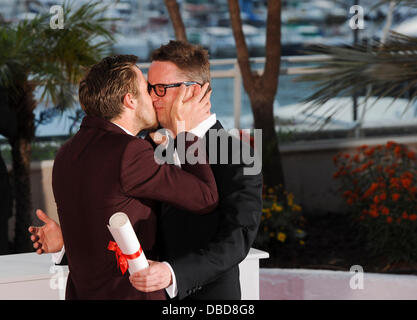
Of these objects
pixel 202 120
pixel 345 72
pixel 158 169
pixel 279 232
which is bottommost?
pixel 279 232

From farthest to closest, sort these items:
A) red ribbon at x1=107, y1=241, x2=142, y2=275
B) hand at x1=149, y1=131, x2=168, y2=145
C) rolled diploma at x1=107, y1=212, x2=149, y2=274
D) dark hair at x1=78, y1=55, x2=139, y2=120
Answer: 1. hand at x1=149, y1=131, x2=168, y2=145
2. dark hair at x1=78, y1=55, x2=139, y2=120
3. red ribbon at x1=107, y1=241, x2=142, y2=275
4. rolled diploma at x1=107, y1=212, x2=149, y2=274

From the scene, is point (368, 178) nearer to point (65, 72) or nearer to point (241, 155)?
point (65, 72)

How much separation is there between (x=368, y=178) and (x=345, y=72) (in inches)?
83.0

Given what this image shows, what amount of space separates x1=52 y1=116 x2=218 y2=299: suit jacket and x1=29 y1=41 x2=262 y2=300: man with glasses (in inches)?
2.2

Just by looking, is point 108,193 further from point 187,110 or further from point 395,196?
point 395,196

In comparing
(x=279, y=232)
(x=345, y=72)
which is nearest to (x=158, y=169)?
(x=345, y=72)

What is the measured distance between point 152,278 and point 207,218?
0.84ft

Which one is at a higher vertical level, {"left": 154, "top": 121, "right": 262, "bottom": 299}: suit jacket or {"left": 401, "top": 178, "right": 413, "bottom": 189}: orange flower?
{"left": 154, "top": 121, "right": 262, "bottom": 299}: suit jacket

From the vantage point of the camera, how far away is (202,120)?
180cm

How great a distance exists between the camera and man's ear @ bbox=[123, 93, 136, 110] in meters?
1.77

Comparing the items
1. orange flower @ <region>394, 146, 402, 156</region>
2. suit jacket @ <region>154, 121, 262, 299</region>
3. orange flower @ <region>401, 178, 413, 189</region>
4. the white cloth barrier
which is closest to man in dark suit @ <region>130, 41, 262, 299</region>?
suit jacket @ <region>154, 121, 262, 299</region>

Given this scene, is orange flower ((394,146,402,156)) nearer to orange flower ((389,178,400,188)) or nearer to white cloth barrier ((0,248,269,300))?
orange flower ((389,178,400,188))

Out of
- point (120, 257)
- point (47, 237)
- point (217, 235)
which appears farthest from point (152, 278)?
point (47, 237)

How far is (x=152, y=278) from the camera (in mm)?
1625
